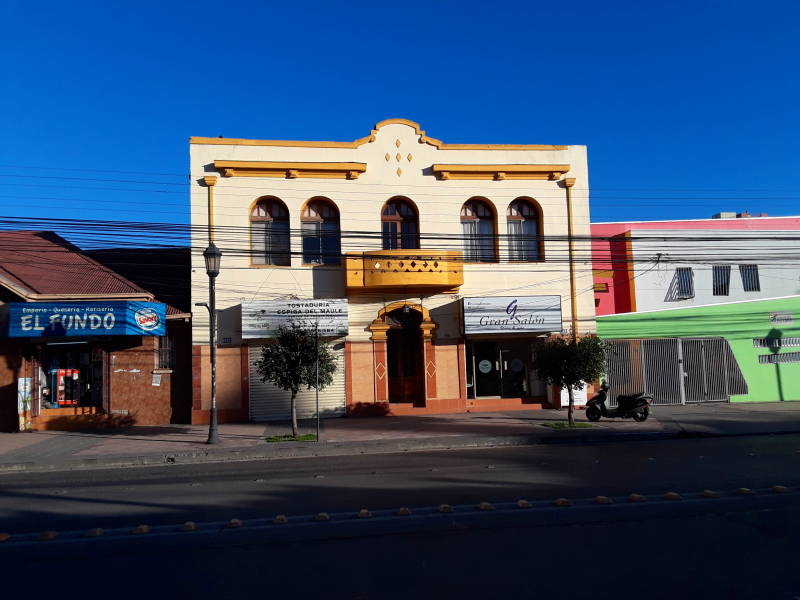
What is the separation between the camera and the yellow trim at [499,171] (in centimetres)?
2278

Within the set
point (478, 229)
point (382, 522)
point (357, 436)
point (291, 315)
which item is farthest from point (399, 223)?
point (382, 522)

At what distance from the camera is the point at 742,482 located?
986 cm

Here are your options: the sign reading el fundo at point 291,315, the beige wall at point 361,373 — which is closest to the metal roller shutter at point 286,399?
the beige wall at point 361,373

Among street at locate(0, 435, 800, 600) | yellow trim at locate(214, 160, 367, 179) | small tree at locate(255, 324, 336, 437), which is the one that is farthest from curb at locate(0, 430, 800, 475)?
yellow trim at locate(214, 160, 367, 179)

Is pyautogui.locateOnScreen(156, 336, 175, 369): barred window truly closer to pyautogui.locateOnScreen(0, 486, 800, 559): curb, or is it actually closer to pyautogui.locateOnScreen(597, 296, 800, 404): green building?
pyautogui.locateOnScreen(0, 486, 800, 559): curb

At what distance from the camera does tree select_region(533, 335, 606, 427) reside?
58.3 ft

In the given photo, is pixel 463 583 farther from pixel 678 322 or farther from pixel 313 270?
pixel 678 322

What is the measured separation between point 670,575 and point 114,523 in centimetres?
679

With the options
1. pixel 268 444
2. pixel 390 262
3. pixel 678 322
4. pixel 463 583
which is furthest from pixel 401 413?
pixel 463 583

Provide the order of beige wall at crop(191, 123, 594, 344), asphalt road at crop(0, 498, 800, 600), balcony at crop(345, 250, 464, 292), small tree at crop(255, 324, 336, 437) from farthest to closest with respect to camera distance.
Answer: beige wall at crop(191, 123, 594, 344)
balcony at crop(345, 250, 464, 292)
small tree at crop(255, 324, 336, 437)
asphalt road at crop(0, 498, 800, 600)

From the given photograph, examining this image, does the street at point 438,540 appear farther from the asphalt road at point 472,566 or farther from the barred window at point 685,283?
the barred window at point 685,283

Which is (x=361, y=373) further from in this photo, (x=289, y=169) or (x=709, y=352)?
(x=709, y=352)

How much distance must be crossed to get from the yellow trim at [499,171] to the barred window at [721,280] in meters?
11.1

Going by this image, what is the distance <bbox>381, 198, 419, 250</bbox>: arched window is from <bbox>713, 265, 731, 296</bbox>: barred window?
15644 mm
